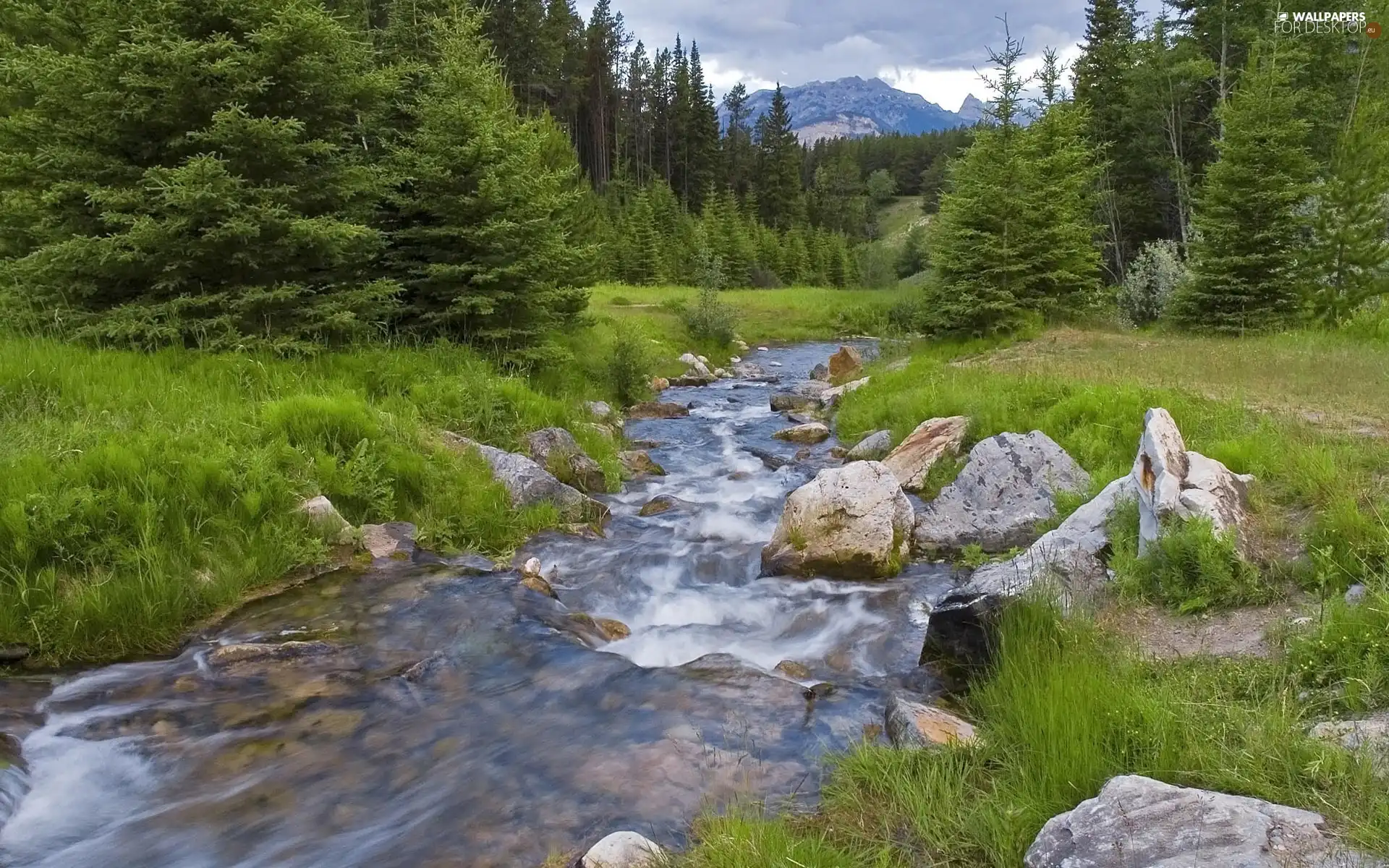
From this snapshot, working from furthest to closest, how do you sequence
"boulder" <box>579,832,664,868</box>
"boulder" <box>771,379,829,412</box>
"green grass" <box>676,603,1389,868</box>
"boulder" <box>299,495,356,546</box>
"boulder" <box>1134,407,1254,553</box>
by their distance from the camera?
A: "boulder" <box>771,379,829,412</box>
"boulder" <box>299,495,356,546</box>
"boulder" <box>1134,407,1254,553</box>
"boulder" <box>579,832,664,868</box>
"green grass" <box>676,603,1389,868</box>

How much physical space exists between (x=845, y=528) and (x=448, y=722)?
4.32 m

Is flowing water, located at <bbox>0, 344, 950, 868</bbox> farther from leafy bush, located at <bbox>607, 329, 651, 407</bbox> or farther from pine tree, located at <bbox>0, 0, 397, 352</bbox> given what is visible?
leafy bush, located at <bbox>607, 329, 651, 407</bbox>

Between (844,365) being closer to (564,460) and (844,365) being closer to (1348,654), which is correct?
(564,460)

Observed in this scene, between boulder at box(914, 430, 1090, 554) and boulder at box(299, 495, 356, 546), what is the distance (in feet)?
18.9

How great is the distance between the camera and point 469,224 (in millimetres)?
12656

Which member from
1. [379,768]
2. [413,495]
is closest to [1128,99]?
[413,495]

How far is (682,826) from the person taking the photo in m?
4.08

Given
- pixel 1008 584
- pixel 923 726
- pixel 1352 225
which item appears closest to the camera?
pixel 923 726

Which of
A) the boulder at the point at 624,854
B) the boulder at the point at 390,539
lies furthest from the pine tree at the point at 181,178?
the boulder at the point at 624,854

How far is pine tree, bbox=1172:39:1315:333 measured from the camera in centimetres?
1814

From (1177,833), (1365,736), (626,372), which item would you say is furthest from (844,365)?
(1177,833)

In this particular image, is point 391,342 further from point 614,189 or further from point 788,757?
point 614,189

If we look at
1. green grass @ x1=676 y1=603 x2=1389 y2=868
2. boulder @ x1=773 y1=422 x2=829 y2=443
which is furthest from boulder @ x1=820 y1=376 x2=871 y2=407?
green grass @ x1=676 y1=603 x2=1389 y2=868

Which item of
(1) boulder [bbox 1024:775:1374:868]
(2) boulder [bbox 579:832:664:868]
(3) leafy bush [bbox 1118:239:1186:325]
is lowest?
(2) boulder [bbox 579:832:664:868]
